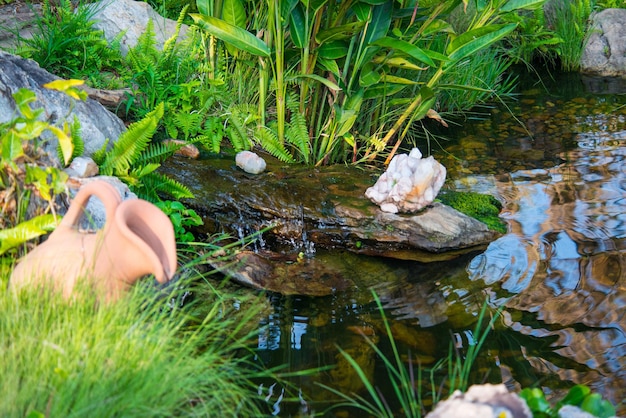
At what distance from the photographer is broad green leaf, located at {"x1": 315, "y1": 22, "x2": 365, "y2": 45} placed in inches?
200

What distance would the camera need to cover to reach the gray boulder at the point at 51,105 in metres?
4.16

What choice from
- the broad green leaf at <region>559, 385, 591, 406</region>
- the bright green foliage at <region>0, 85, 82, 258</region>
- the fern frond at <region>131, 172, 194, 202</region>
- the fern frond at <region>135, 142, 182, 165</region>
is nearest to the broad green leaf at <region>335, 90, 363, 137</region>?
the fern frond at <region>135, 142, 182, 165</region>

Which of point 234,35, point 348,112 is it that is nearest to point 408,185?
point 348,112

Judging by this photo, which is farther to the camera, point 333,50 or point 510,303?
point 333,50

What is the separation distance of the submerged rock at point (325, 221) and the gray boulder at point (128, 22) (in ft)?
6.05

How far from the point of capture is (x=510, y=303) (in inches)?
161

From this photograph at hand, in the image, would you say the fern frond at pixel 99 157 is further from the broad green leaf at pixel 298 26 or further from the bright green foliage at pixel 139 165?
the broad green leaf at pixel 298 26

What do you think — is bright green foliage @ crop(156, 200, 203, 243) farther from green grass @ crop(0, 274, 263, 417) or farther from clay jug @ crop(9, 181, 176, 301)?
green grass @ crop(0, 274, 263, 417)

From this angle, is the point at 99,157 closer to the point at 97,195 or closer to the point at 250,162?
the point at 250,162

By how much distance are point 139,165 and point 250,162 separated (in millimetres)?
956

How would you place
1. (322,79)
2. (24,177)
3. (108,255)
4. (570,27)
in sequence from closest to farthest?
(108,255) < (24,177) < (322,79) < (570,27)

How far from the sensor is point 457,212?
5.03 metres

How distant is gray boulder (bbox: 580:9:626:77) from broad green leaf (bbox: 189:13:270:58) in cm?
626

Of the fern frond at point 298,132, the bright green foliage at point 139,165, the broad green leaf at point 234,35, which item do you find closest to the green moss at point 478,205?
the fern frond at point 298,132
